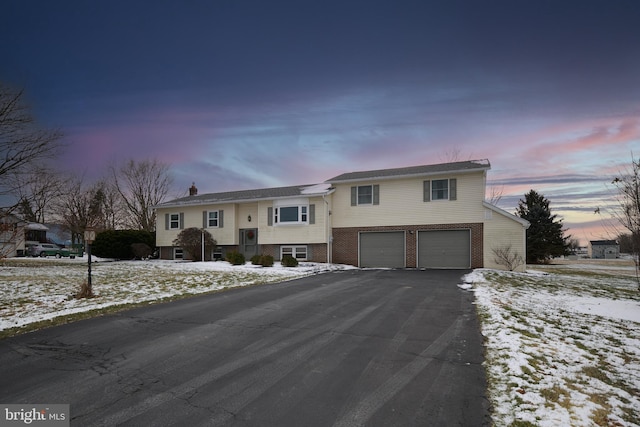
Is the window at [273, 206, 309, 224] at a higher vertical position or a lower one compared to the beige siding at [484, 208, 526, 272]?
higher

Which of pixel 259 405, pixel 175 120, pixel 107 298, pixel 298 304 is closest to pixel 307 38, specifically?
pixel 175 120

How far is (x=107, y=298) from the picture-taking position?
10.1m

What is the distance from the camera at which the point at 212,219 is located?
27.2 metres

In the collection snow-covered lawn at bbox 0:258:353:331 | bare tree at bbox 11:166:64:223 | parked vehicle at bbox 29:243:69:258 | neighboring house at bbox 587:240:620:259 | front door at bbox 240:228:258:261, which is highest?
bare tree at bbox 11:166:64:223

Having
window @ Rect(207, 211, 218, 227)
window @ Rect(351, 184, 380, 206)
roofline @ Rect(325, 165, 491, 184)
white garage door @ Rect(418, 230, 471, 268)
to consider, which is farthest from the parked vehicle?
white garage door @ Rect(418, 230, 471, 268)

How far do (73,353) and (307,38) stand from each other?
490 inches

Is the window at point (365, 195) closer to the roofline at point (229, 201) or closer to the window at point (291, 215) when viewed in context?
the roofline at point (229, 201)

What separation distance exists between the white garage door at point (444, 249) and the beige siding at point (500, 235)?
98cm

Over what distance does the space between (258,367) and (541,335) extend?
497 cm

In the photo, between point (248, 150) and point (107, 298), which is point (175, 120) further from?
point (107, 298)

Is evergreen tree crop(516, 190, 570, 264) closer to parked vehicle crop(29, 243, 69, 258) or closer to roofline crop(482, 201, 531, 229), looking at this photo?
roofline crop(482, 201, 531, 229)

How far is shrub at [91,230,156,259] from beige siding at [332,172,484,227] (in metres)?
18.0

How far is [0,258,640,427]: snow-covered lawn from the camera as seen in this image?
371cm

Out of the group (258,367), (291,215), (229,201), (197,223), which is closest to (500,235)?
(291,215)
